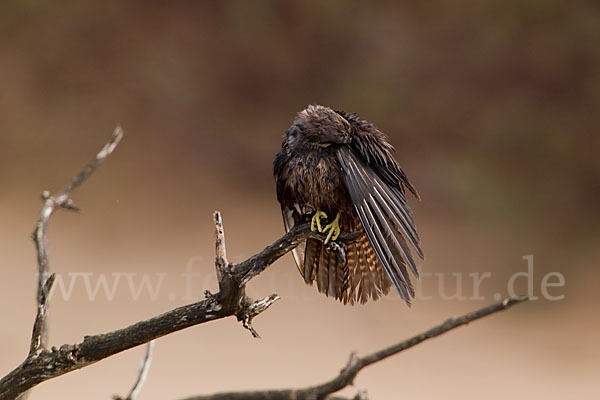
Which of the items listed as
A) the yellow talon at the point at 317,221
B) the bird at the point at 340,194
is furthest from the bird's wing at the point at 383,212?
the yellow talon at the point at 317,221

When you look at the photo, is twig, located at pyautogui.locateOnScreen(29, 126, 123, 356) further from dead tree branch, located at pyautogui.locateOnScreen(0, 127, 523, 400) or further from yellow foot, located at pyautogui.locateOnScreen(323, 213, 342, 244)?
yellow foot, located at pyautogui.locateOnScreen(323, 213, 342, 244)

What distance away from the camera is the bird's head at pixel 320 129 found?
1871 millimetres

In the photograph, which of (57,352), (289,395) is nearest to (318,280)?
(57,352)

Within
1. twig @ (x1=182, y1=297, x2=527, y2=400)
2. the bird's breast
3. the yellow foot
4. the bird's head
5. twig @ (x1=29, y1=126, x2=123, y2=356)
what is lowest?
twig @ (x1=182, y1=297, x2=527, y2=400)

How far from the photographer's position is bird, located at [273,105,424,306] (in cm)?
178

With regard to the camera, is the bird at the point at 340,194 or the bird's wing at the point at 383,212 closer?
the bird's wing at the point at 383,212

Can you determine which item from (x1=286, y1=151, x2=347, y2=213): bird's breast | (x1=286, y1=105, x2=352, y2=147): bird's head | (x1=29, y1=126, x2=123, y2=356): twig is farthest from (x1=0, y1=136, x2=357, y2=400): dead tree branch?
(x1=286, y1=105, x2=352, y2=147): bird's head

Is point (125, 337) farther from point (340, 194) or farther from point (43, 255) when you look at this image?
point (340, 194)

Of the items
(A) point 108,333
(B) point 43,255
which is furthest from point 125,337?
(B) point 43,255

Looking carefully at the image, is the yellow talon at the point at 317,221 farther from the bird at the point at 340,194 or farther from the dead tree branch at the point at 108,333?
the dead tree branch at the point at 108,333

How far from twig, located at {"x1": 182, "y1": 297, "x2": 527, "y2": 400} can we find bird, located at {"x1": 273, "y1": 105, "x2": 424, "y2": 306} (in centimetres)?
72

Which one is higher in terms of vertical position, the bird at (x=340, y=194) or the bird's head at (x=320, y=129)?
the bird's head at (x=320, y=129)

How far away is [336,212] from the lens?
1.87 metres

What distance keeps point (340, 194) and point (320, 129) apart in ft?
0.64
